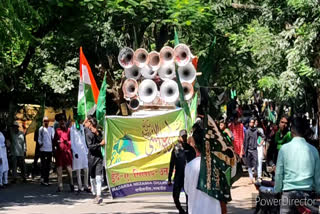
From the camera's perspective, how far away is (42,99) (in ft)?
84.6

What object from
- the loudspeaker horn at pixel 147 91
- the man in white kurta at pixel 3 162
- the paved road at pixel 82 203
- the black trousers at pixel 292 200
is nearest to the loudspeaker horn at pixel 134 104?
the loudspeaker horn at pixel 147 91

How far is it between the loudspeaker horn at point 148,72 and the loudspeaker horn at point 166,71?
19 centimetres

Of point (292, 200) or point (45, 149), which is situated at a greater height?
point (292, 200)

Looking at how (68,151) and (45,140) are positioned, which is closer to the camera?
(68,151)

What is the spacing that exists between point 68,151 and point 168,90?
Result: 10.2 feet

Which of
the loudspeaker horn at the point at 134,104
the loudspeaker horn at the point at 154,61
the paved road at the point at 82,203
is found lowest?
the paved road at the point at 82,203

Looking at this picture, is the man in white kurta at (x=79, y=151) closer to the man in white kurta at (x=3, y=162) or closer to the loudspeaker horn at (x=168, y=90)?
the man in white kurta at (x=3, y=162)

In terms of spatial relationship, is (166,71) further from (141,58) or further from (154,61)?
(141,58)

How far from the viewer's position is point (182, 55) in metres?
19.4

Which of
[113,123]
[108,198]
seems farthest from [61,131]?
[113,123]

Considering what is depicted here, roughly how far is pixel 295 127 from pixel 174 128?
21.2 feet

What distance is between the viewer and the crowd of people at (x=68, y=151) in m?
16.4

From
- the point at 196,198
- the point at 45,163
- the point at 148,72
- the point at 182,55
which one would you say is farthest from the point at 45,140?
the point at 196,198

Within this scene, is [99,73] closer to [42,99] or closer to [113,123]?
[42,99]
